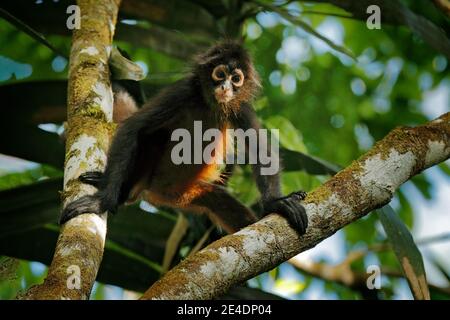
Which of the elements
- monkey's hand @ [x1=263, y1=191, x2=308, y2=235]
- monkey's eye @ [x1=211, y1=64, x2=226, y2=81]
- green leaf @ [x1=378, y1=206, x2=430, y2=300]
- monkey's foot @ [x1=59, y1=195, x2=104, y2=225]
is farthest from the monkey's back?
green leaf @ [x1=378, y1=206, x2=430, y2=300]

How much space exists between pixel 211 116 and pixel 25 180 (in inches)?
62.1

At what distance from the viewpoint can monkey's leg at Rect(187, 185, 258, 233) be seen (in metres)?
4.78

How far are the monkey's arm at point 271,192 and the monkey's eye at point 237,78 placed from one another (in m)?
0.18

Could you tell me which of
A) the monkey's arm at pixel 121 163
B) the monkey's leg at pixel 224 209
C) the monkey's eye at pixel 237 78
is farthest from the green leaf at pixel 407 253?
the monkey's eye at pixel 237 78

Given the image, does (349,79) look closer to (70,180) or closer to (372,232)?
(372,232)

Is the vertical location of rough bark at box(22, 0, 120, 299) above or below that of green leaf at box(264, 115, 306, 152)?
below

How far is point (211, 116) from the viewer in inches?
205

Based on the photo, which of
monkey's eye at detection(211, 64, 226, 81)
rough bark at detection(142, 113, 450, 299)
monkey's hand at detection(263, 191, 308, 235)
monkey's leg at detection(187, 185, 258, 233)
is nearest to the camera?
rough bark at detection(142, 113, 450, 299)

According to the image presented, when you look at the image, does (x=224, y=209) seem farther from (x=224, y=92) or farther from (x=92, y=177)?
(x=92, y=177)

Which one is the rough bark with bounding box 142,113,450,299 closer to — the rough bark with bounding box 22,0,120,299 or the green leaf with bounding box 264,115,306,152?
the rough bark with bounding box 22,0,120,299

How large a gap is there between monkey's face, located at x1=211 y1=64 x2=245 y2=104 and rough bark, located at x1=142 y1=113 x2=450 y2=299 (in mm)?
1817

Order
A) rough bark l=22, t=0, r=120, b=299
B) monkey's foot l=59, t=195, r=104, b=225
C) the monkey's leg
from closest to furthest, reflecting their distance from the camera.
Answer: rough bark l=22, t=0, r=120, b=299 < monkey's foot l=59, t=195, r=104, b=225 < the monkey's leg

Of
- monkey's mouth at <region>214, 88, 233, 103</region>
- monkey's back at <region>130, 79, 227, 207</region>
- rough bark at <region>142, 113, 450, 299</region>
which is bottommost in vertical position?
rough bark at <region>142, 113, 450, 299</region>
